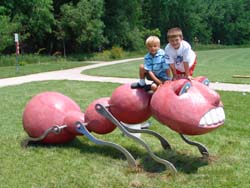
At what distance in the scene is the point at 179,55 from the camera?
5.02 meters

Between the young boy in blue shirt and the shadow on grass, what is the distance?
0.98 metres

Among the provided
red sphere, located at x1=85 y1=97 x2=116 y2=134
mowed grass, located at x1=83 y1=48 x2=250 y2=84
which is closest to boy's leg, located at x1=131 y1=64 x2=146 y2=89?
red sphere, located at x1=85 y1=97 x2=116 y2=134

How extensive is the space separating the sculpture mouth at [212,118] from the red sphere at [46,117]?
2270 millimetres

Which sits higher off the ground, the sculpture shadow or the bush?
the sculpture shadow

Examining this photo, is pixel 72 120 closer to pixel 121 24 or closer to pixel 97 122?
pixel 97 122

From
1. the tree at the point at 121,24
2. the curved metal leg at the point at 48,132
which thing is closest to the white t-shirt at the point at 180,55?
the curved metal leg at the point at 48,132

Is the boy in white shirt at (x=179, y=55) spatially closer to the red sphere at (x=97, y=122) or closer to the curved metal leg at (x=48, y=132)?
the red sphere at (x=97, y=122)

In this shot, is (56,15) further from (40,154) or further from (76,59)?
(40,154)

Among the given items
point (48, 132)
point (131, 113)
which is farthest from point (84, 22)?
point (131, 113)

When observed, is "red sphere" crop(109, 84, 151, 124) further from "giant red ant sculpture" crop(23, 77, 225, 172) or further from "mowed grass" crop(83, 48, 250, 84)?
"mowed grass" crop(83, 48, 250, 84)

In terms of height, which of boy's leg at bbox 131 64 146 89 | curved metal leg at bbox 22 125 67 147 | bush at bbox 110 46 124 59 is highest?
boy's leg at bbox 131 64 146 89

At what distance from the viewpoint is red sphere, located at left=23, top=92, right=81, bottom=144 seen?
611cm

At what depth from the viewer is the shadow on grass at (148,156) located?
17.5 feet

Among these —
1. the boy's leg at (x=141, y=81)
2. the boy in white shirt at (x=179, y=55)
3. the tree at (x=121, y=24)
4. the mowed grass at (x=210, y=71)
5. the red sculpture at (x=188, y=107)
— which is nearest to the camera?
the red sculpture at (x=188, y=107)
